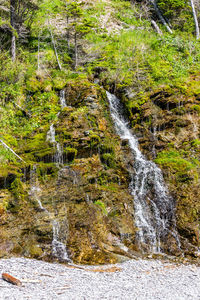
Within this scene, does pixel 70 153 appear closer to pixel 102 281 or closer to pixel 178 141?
pixel 178 141

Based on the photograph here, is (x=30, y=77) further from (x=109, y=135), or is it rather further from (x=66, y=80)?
(x=109, y=135)

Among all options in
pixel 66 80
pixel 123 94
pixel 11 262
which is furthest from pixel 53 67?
pixel 11 262

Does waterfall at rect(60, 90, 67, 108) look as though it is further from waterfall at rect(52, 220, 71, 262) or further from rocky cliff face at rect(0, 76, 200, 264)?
waterfall at rect(52, 220, 71, 262)

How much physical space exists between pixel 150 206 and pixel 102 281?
548 cm

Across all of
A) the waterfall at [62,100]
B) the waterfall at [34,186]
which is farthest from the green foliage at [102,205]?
the waterfall at [62,100]

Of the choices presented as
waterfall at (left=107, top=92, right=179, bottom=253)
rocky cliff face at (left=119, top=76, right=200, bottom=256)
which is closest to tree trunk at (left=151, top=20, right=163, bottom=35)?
rocky cliff face at (left=119, top=76, right=200, bottom=256)

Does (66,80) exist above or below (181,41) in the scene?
below

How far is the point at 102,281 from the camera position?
7070mm

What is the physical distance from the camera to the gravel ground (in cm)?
601

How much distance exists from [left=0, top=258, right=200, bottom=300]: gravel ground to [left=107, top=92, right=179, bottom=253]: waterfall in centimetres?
182

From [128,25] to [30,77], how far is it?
16168 millimetres

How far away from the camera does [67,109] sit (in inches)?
603

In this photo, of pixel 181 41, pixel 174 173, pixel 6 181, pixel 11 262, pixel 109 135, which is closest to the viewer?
pixel 11 262

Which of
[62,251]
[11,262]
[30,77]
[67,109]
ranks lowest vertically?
[62,251]
